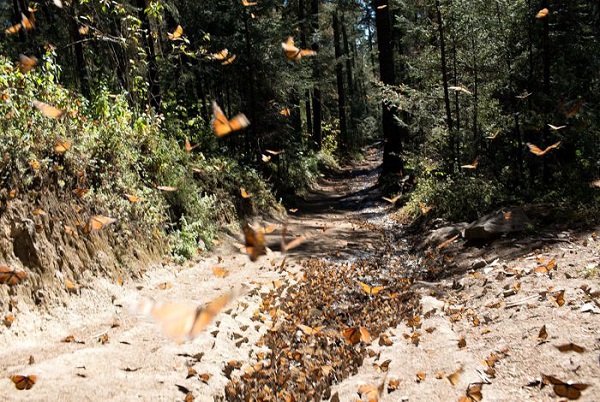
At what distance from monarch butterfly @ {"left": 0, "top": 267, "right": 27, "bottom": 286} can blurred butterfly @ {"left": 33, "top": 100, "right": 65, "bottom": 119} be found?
2194mm

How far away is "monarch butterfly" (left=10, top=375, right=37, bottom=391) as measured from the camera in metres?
2.93

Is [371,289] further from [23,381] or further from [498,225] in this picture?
[23,381]

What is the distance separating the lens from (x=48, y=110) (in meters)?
5.49

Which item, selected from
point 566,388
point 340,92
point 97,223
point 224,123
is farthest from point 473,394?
point 340,92

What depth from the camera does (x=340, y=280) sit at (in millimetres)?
6578

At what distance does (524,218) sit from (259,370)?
17.8ft

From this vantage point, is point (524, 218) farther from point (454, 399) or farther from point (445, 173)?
point (454, 399)

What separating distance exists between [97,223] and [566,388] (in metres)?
5.21

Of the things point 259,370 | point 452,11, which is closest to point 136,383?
point 259,370

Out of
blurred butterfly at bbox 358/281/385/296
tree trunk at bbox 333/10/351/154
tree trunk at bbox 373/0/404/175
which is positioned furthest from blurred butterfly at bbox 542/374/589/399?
tree trunk at bbox 333/10/351/154

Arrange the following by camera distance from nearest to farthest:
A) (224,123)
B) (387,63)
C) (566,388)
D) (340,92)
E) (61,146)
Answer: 1. (566,388)
2. (224,123)
3. (61,146)
4. (387,63)
5. (340,92)

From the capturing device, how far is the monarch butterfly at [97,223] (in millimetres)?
5312

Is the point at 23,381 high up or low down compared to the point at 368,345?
up

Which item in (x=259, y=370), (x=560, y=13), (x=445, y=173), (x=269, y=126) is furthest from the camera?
(x=269, y=126)
